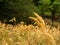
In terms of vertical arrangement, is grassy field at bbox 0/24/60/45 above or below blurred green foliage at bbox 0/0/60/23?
above

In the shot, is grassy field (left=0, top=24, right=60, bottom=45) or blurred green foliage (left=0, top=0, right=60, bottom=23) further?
blurred green foliage (left=0, top=0, right=60, bottom=23)

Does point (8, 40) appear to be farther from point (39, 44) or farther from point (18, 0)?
point (18, 0)

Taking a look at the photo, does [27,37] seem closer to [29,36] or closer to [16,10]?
[29,36]

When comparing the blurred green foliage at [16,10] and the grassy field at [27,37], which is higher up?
the grassy field at [27,37]

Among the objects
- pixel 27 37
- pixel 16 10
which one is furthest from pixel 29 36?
pixel 16 10

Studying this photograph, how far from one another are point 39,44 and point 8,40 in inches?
13.3

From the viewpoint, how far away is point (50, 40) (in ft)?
10.4

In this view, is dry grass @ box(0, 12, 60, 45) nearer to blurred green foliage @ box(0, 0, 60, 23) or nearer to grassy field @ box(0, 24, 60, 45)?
grassy field @ box(0, 24, 60, 45)

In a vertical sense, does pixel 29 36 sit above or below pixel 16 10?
above

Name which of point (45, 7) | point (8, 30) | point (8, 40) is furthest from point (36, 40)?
point (45, 7)

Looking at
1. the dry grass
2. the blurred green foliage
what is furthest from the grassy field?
the blurred green foliage

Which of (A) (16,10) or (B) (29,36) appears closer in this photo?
(B) (29,36)

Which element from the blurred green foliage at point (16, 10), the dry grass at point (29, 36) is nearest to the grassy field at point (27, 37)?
the dry grass at point (29, 36)

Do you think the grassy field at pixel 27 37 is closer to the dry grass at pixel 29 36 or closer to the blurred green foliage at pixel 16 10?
the dry grass at pixel 29 36
